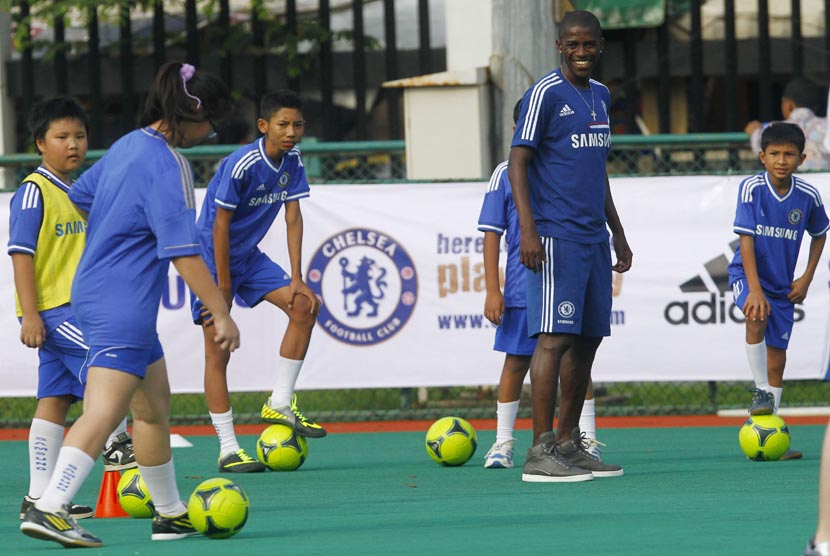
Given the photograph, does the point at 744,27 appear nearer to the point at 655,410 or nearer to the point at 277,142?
the point at 655,410

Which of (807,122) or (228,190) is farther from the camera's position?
(807,122)

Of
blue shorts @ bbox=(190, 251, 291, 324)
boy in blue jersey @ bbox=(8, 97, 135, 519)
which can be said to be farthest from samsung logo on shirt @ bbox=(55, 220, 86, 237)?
blue shorts @ bbox=(190, 251, 291, 324)

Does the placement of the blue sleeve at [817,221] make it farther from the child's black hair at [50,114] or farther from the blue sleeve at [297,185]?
the child's black hair at [50,114]

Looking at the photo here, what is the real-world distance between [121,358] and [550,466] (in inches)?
108

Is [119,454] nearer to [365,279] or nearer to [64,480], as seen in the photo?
[64,480]

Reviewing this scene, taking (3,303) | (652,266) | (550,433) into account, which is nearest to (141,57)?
(3,303)

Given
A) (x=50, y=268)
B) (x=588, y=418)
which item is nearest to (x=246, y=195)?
(x=50, y=268)

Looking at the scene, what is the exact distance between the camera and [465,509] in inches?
278

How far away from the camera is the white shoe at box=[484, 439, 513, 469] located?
29.3 ft

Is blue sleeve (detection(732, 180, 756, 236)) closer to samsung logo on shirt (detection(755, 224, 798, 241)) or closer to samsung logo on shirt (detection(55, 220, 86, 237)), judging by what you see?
samsung logo on shirt (detection(755, 224, 798, 241))

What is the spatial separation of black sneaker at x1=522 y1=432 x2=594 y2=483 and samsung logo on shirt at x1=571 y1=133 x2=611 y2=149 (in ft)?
4.66

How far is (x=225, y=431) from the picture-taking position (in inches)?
358

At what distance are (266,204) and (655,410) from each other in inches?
169

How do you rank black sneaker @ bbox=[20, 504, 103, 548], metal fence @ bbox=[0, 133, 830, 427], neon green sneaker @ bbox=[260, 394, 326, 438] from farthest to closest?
metal fence @ bbox=[0, 133, 830, 427], neon green sneaker @ bbox=[260, 394, 326, 438], black sneaker @ bbox=[20, 504, 103, 548]
